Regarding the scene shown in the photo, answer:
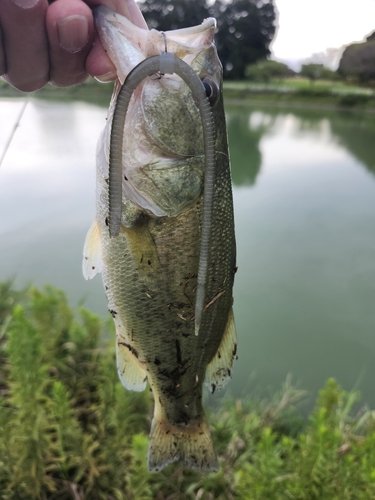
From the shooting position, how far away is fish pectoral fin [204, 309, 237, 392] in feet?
3.56

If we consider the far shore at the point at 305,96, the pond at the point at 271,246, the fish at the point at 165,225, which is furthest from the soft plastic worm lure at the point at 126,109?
the far shore at the point at 305,96

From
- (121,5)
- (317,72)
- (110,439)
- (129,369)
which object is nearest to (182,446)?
(129,369)

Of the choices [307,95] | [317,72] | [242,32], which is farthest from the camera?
[242,32]

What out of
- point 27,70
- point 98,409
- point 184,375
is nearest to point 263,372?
→ point 98,409

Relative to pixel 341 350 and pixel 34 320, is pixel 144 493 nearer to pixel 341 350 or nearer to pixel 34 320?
pixel 34 320

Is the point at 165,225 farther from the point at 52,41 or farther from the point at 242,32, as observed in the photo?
the point at 242,32

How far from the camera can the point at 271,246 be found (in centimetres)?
454

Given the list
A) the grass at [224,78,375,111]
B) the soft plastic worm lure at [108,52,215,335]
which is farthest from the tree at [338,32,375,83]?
the soft plastic worm lure at [108,52,215,335]

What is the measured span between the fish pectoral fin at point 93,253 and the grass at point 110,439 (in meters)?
0.55

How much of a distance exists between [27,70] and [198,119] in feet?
1.54

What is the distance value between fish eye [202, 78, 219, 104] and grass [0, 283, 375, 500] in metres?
1.07

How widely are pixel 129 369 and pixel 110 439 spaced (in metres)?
0.79

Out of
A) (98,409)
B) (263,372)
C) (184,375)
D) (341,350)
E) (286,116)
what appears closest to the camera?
(184,375)

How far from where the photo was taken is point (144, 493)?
4.86 ft
